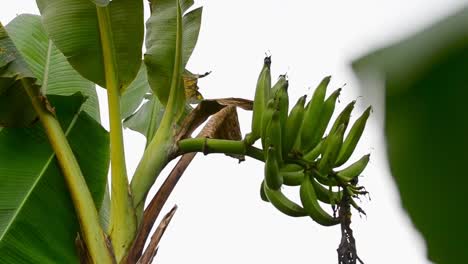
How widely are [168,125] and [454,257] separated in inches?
56.4

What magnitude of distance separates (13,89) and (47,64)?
399mm

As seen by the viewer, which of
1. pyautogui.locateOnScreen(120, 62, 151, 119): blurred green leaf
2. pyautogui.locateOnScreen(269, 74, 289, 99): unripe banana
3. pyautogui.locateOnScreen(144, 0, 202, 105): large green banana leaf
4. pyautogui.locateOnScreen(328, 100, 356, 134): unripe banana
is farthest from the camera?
pyautogui.locateOnScreen(120, 62, 151, 119): blurred green leaf

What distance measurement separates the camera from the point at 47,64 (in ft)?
6.10

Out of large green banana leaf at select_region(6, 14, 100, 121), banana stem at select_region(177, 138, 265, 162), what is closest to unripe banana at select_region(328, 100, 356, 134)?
A: banana stem at select_region(177, 138, 265, 162)

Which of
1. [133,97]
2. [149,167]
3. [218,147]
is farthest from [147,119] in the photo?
[218,147]

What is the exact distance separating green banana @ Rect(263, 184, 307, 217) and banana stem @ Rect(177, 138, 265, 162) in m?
0.11

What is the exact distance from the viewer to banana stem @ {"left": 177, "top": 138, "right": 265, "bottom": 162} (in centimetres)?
136

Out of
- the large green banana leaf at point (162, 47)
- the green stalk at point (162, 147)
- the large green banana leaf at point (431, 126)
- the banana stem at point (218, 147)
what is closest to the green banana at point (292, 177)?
the banana stem at point (218, 147)

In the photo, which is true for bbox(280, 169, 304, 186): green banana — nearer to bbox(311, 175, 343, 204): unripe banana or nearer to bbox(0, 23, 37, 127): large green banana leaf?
bbox(311, 175, 343, 204): unripe banana

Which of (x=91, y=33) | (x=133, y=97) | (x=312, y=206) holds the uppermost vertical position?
(x=91, y=33)

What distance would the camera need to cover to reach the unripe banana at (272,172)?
1168 mm

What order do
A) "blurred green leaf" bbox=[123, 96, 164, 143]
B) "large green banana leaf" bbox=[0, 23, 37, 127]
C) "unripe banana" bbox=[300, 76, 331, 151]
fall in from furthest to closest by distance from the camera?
"blurred green leaf" bbox=[123, 96, 164, 143] → "large green banana leaf" bbox=[0, 23, 37, 127] → "unripe banana" bbox=[300, 76, 331, 151]

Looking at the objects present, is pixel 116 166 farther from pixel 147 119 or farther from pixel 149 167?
pixel 147 119

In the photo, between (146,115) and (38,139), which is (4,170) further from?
(146,115)
